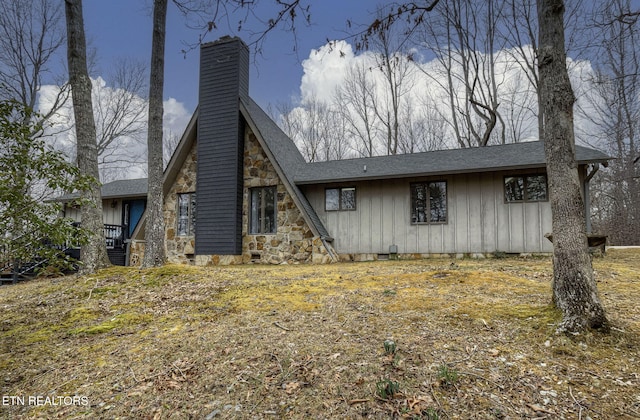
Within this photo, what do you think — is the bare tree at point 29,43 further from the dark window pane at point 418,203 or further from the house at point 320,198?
the dark window pane at point 418,203

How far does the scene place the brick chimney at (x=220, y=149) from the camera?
455 inches

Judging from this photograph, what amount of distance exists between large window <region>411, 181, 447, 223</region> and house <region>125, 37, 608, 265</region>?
0.03 meters

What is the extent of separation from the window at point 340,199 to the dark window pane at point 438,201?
2.36 metres

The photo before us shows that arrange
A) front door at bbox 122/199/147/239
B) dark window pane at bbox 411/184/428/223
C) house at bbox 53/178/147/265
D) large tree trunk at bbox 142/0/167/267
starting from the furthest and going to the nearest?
front door at bbox 122/199/147/239, house at bbox 53/178/147/265, dark window pane at bbox 411/184/428/223, large tree trunk at bbox 142/0/167/267

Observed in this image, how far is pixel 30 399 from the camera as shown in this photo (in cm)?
300

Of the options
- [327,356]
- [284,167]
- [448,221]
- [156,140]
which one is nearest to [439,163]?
[448,221]

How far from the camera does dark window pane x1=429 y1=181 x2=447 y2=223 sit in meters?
10.7

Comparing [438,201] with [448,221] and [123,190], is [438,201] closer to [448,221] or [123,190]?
[448,221]

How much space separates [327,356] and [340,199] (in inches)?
347

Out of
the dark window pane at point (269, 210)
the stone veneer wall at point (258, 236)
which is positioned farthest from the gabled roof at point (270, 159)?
the dark window pane at point (269, 210)

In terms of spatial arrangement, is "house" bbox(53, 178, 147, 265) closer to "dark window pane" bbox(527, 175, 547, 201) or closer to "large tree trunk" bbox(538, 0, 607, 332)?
"dark window pane" bbox(527, 175, 547, 201)

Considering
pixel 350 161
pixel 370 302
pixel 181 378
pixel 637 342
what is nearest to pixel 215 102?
pixel 350 161

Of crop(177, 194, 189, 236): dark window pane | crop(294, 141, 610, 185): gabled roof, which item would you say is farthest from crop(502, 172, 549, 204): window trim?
crop(177, 194, 189, 236): dark window pane


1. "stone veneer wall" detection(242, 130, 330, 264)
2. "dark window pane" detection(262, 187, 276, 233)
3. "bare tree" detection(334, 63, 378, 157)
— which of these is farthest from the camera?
"bare tree" detection(334, 63, 378, 157)
